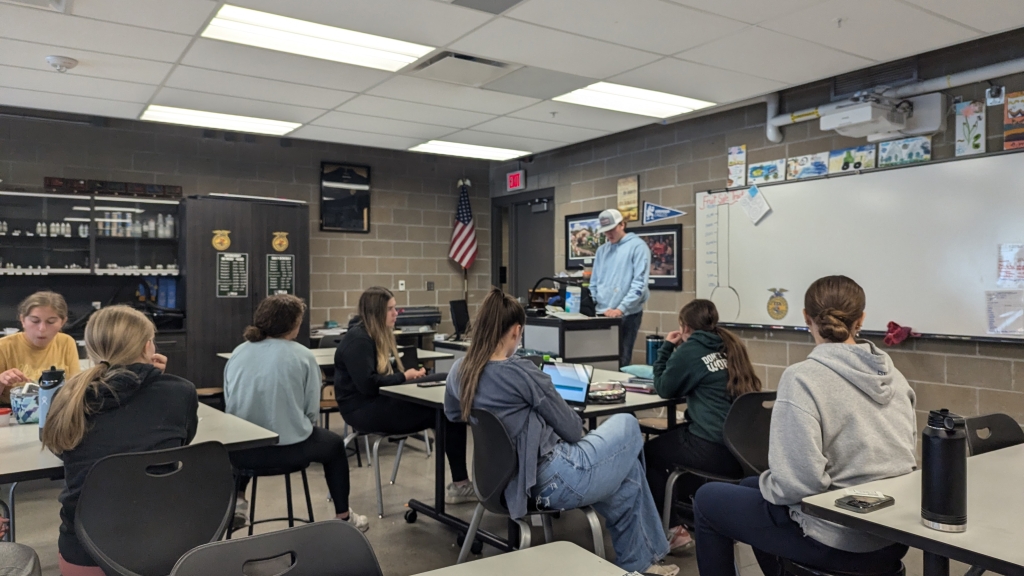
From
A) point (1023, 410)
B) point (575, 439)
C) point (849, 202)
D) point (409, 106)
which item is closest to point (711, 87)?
point (849, 202)

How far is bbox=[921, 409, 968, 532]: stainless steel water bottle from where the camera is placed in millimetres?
1402

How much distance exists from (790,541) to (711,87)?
3621 millimetres

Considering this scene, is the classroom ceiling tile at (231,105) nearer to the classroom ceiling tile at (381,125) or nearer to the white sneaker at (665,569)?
the classroom ceiling tile at (381,125)

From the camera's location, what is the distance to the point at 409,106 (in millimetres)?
5375

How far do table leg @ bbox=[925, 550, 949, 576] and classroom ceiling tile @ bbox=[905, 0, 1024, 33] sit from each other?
285cm

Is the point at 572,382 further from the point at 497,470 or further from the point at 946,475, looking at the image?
the point at 946,475

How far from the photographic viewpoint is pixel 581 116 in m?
5.70

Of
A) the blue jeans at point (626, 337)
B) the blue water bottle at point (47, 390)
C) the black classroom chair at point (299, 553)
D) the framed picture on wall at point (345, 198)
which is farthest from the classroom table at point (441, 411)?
the framed picture on wall at point (345, 198)

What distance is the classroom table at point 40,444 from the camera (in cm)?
200


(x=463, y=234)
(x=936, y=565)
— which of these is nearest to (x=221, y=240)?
(x=463, y=234)

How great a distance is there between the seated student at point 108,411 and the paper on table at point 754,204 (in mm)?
4537

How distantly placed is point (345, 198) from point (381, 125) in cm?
178

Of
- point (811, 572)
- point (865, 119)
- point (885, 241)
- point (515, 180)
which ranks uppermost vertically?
point (515, 180)

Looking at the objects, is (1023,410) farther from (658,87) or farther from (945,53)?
(658,87)
